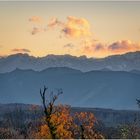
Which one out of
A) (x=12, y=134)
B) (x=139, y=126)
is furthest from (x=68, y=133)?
(x=12, y=134)

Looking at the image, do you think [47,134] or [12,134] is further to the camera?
[12,134]

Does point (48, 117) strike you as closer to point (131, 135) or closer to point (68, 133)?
point (68, 133)

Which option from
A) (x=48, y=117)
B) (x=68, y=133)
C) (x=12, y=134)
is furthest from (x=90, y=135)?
(x=12, y=134)

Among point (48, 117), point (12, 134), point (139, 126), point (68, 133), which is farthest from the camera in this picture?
point (12, 134)

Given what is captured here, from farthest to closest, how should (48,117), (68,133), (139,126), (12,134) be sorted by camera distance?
(12,134), (139,126), (68,133), (48,117)

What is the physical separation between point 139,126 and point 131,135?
34.3 ft

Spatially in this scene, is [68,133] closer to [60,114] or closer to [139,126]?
[60,114]

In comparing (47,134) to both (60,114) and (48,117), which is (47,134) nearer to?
(60,114)

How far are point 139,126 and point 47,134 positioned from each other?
19.0 m

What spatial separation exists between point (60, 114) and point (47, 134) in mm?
3200

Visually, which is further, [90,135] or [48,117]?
[90,135]

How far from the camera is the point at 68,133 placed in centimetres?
6294

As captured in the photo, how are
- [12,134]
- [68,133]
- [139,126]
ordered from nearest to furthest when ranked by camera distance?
[68,133]
[139,126]
[12,134]

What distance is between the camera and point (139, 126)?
3000 inches
